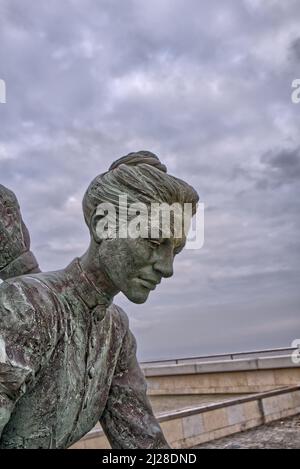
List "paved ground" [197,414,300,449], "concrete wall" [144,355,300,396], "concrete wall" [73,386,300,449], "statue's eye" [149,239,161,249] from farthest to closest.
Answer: "concrete wall" [144,355,300,396] → "concrete wall" [73,386,300,449] → "paved ground" [197,414,300,449] → "statue's eye" [149,239,161,249]

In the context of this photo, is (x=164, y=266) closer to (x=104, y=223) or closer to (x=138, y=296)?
(x=138, y=296)

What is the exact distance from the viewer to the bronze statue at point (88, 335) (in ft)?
5.15

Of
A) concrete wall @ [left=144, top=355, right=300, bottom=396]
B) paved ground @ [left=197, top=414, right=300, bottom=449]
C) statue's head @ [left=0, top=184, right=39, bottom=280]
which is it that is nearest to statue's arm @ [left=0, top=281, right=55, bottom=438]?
statue's head @ [left=0, top=184, right=39, bottom=280]

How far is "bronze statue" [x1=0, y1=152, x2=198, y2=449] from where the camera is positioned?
5.15ft

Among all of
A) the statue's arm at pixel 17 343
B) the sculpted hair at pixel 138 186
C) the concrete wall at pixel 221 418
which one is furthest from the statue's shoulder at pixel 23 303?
the concrete wall at pixel 221 418

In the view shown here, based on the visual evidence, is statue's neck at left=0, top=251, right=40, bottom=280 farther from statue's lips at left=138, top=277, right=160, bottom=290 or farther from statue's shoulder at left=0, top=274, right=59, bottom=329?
statue's lips at left=138, top=277, right=160, bottom=290

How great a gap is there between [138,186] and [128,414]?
3.22 feet

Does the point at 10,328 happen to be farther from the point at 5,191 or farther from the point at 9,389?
the point at 5,191

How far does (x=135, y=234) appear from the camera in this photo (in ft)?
5.65

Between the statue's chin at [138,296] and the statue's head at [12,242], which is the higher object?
the statue's head at [12,242]

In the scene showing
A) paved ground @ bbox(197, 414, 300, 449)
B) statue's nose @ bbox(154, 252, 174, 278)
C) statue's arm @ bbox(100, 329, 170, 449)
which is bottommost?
paved ground @ bbox(197, 414, 300, 449)

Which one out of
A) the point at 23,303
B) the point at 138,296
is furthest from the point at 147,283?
the point at 23,303

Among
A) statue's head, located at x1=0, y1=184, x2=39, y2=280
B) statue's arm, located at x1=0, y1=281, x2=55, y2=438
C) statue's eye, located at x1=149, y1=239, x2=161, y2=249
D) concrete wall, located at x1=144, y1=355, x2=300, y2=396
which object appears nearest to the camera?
statue's arm, located at x1=0, y1=281, x2=55, y2=438

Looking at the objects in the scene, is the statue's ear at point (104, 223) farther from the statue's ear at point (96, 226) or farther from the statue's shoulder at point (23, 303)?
the statue's shoulder at point (23, 303)
